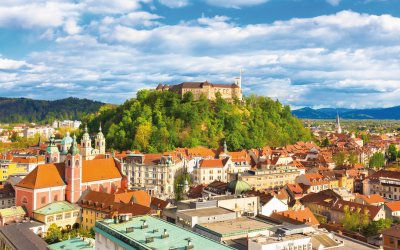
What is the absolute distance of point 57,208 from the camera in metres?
57.9

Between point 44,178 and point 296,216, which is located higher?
point 44,178

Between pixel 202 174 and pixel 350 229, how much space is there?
3651cm

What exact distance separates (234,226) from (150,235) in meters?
8.58

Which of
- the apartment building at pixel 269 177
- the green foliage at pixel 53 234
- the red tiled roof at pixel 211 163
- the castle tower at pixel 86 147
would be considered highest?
the castle tower at pixel 86 147

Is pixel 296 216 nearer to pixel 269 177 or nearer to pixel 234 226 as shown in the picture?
pixel 234 226

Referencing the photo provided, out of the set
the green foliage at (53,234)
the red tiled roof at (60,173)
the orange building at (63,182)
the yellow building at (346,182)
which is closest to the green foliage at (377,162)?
the yellow building at (346,182)

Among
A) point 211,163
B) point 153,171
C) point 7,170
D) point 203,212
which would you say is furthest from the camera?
point 7,170

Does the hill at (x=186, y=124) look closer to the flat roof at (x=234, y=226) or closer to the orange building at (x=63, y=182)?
the orange building at (x=63, y=182)

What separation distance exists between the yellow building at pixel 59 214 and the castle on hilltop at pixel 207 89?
7548 centimetres

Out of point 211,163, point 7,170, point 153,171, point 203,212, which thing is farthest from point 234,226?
point 7,170

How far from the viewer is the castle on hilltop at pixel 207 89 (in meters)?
132

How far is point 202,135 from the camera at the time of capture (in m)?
116

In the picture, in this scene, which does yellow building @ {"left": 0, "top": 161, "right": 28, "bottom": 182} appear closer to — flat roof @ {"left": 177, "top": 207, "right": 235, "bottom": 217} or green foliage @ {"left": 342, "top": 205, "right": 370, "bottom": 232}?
flat roof @ {"left": 177, "top": 207, "right": 235, "bottom": 217}

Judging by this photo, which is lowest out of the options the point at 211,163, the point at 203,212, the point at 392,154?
the point at 203,212
